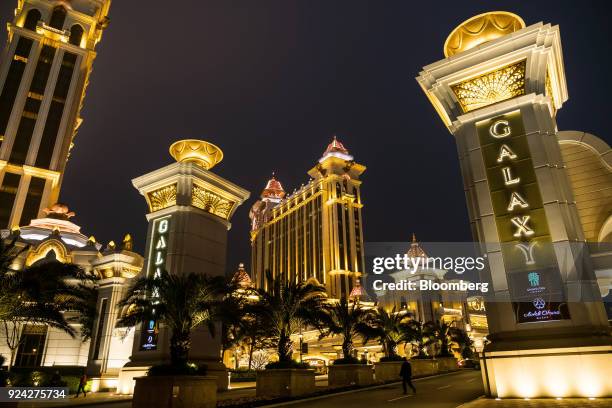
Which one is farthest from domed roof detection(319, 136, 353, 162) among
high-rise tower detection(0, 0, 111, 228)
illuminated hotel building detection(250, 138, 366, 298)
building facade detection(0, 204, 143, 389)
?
building facade detection(0, 204, 143, 389)

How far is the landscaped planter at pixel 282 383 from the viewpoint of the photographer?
16.4 meters

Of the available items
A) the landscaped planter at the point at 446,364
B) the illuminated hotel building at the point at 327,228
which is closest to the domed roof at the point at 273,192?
the illuminated hotel building at the point at 327,228

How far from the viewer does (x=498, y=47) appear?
50.5 feet

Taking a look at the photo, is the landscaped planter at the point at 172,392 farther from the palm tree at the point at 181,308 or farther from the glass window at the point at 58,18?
the glass window at the point at 58,18

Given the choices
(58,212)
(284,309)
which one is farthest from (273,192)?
(284,309)

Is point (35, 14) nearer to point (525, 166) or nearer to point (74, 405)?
point (74, 405)

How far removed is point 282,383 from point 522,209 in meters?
11.0

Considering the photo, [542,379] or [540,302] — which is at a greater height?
[540,302]

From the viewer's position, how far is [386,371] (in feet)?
82.1

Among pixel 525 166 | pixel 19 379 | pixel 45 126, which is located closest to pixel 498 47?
pixel 525 166

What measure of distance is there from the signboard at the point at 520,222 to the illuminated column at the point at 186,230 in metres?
14.4

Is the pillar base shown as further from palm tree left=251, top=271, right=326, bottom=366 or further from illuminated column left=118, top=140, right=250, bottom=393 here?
illuminated column left=118, top=140, right=250, bottom=393

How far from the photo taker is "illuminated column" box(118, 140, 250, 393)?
2062 centimetres

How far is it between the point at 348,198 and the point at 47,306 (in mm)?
75012
